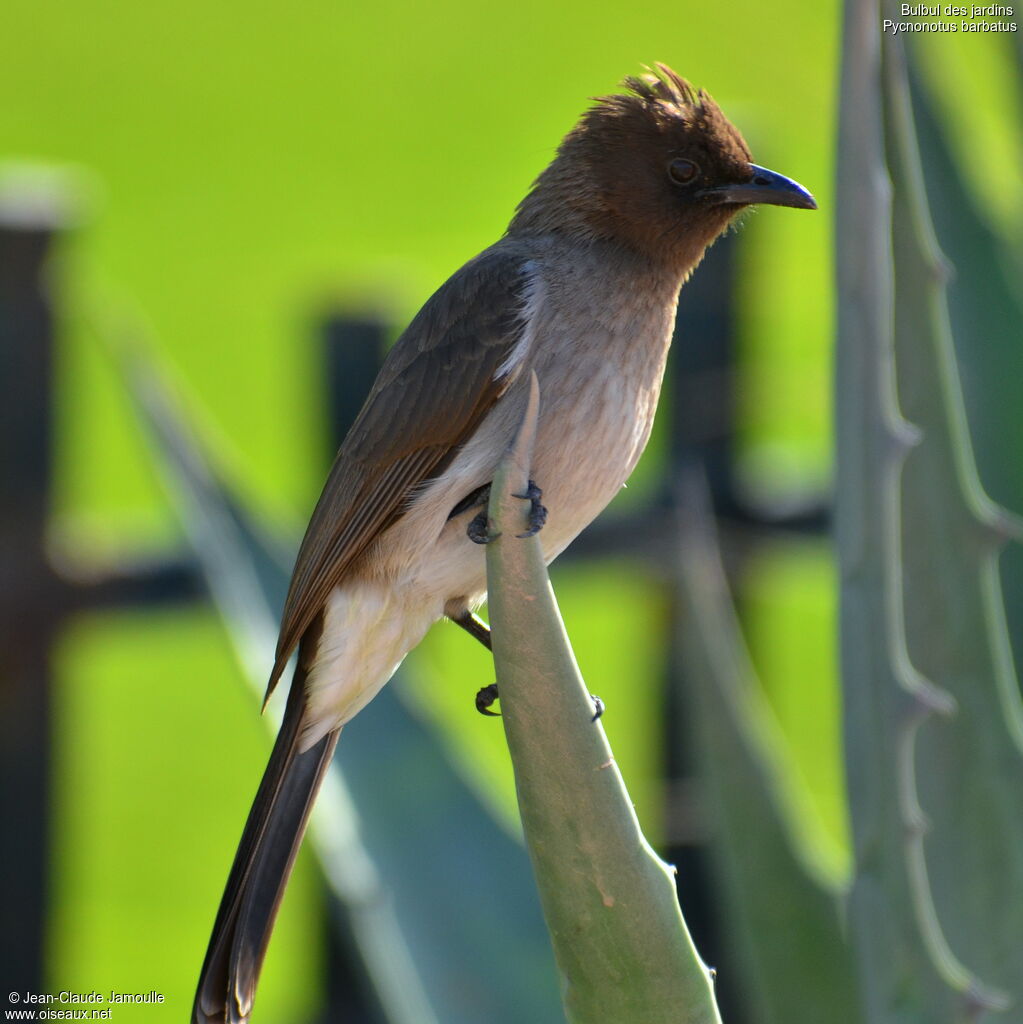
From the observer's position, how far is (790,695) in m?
9.85

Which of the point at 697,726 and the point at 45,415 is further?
the point at 45,415

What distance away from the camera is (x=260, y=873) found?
2.33m

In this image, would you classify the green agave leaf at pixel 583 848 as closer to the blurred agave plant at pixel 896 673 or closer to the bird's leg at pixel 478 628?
the blurred agave plant at pixel 896 673

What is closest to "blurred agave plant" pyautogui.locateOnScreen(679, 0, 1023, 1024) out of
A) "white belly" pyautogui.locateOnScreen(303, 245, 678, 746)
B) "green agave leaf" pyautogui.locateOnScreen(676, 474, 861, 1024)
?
"green agave leaf" pyautogui.locateOnScreen(676, 474, 861, 1024)

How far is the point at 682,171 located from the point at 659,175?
4 centimetres

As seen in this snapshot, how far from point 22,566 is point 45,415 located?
39 cm

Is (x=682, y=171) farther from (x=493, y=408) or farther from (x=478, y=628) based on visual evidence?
(x=478, y=628)

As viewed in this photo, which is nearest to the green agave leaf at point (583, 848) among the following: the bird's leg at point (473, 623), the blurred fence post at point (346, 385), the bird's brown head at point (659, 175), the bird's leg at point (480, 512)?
the bird's leg at point (480, 512)

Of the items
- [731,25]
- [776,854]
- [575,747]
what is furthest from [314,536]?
[731,25]

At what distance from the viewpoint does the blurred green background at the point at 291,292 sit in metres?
4.69

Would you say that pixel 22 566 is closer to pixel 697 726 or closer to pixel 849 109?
pixel 697 726

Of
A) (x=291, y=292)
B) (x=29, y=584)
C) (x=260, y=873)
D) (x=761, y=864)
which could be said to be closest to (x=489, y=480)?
(x=260, y=873)

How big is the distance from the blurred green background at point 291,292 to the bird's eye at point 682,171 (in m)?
0.55

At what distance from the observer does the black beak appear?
2.59 meters
